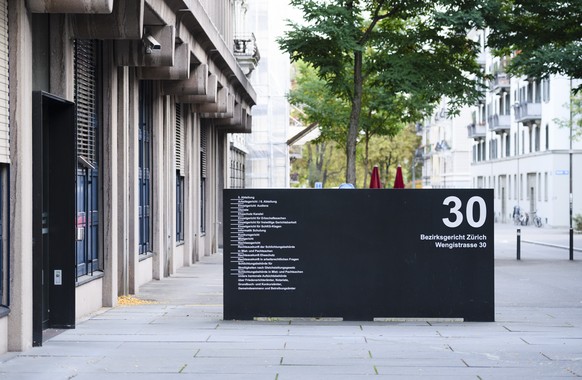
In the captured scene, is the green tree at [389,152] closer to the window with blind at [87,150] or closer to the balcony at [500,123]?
the balcony at [500,123]

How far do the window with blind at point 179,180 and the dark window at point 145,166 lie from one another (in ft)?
12.6

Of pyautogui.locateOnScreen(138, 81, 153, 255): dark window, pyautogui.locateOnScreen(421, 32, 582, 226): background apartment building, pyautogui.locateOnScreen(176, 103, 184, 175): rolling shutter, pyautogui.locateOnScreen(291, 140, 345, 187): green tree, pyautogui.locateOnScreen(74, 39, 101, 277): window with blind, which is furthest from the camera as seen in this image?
pyautogui.locateOnScreen(291, 140, 345, 187): green tree

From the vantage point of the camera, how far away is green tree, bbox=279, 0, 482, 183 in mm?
30656

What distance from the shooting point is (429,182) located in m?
140

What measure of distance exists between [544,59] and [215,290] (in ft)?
42.9

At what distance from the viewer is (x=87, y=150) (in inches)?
643

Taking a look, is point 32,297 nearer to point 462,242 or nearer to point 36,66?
point 36,66

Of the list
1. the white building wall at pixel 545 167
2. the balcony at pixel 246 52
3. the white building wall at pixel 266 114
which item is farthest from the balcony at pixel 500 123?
the balcony at pixel 246 52

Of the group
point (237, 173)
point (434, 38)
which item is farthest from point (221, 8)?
point (237, 173)

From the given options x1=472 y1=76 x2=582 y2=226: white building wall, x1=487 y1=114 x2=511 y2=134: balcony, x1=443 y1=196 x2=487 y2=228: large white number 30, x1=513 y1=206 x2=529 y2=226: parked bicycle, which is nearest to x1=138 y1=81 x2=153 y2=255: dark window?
x1=443 y1=196 x2=487 y2=228: large white number 30

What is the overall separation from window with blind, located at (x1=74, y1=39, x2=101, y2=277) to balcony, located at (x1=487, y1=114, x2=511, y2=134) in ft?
236

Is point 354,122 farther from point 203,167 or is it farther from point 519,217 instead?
point 519,217

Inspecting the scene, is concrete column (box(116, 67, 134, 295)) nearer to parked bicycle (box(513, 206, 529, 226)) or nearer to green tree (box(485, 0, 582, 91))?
green tree (box(485, 0, 582, 91))

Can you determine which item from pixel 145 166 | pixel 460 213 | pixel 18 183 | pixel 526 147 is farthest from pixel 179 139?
pixel 526 147
